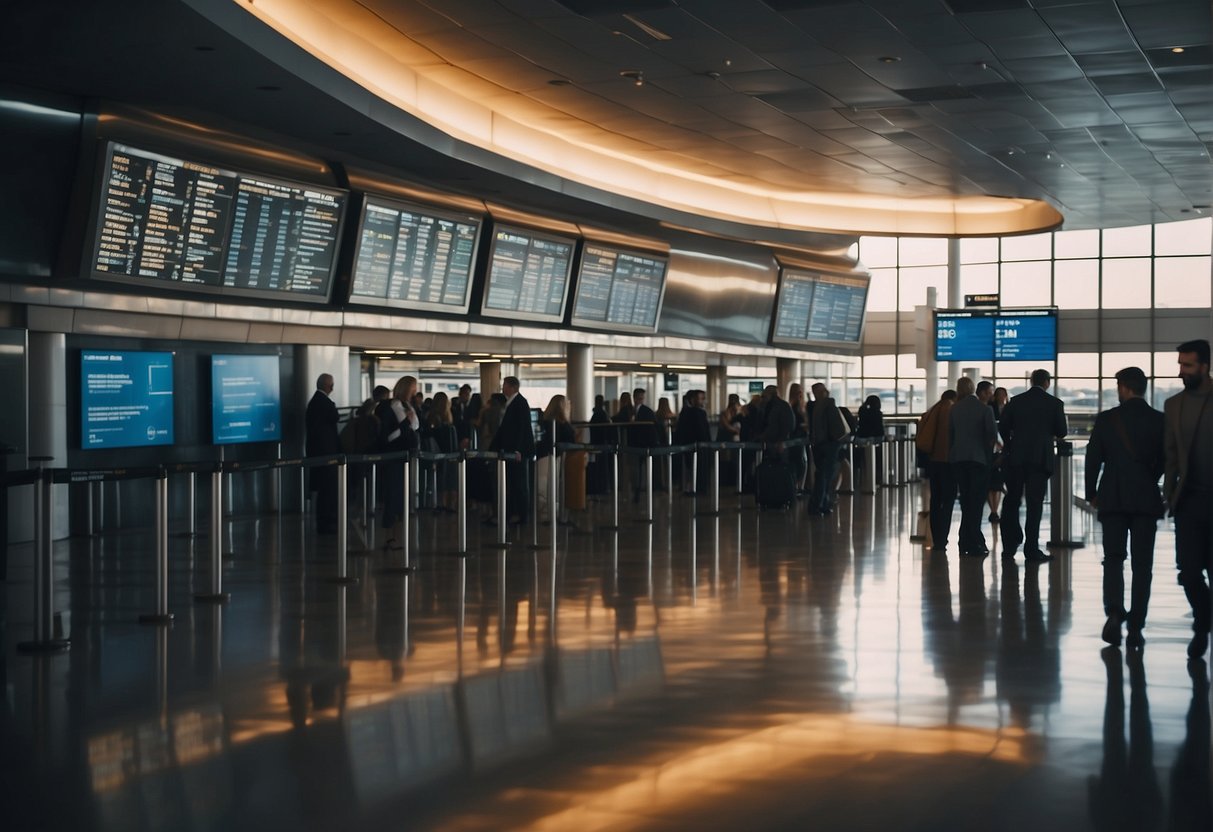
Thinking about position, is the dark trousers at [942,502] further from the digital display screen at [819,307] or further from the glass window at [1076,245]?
the glass window at [1076,245]

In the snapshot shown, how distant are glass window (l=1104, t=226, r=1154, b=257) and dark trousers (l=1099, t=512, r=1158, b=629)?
29.3m

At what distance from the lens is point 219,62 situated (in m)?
9.12

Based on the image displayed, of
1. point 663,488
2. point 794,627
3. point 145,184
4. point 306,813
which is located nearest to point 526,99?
point 145,184

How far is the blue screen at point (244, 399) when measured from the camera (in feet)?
44.7

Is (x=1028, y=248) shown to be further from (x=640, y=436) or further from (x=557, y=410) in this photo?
(x=557, y=410)

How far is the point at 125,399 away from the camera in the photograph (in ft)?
40.8

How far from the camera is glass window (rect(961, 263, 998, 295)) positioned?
1422 inches

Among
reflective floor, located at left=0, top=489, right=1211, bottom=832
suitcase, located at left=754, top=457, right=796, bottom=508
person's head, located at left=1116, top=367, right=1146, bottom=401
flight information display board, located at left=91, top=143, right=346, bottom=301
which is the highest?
flight information display board, located at left=91, top=143, right=346, bottom=301

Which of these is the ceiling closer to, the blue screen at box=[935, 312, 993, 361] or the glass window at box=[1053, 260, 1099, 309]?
the blue screen at box=[935, 312, 993, 361]

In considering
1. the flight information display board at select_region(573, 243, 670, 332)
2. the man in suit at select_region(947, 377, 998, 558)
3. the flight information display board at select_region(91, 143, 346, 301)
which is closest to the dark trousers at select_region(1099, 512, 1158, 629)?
the man in suit at select_region(947, 377, 998, 558)

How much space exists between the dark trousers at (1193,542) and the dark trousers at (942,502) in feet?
16.3

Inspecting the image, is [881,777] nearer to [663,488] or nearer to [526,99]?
[526,99]

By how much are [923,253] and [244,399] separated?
2689 centimetres

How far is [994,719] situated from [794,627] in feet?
7.87
